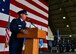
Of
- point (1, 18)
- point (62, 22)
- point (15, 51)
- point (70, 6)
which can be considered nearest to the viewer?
point (15, 51)

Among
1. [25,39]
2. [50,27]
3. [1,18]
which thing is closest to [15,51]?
[25,39]

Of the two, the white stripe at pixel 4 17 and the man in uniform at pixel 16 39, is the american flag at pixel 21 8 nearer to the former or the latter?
the white stripe at pixel 4 17

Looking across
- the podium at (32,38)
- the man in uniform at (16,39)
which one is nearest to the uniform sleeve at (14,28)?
the man in uniform at (16,39)

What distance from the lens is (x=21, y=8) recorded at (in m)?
5.34

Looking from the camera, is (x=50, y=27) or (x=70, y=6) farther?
(x=50, y=27)

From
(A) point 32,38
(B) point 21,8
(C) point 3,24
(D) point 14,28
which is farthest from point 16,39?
(B) point 21,8

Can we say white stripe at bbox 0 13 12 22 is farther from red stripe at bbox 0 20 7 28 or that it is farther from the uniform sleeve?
the uniform sleeve

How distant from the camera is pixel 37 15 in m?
6.43

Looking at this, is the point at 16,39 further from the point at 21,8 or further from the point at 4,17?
the point at 21,8

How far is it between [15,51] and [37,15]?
3673 millimetres

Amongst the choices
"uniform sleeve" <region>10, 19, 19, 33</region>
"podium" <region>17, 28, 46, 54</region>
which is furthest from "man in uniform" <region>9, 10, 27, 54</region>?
"podium" <region>17, 28, 46, 54</region>

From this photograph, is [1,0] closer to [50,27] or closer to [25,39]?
[25,39]

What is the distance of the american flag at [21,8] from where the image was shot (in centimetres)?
440

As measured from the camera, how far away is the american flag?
4.40 m
